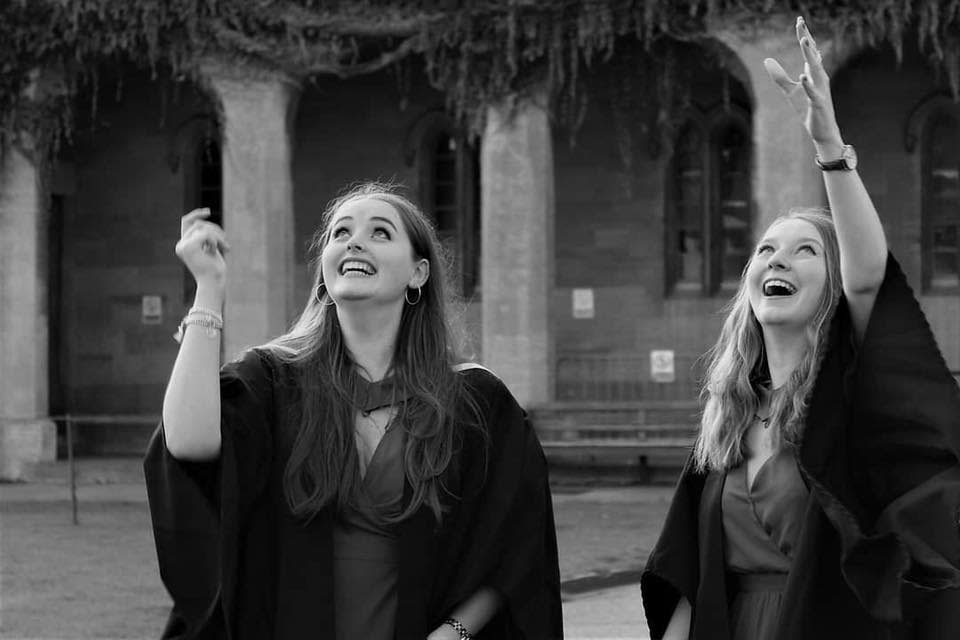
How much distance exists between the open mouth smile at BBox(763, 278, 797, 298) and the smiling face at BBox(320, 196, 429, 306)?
938mm

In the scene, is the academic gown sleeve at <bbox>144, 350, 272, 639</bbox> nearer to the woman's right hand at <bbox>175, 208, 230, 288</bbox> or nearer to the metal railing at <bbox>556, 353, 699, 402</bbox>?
the woman's right hand at <bbox>175, 208, 230, 288</bbox>

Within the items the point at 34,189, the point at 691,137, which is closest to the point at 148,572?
the point at 34,189

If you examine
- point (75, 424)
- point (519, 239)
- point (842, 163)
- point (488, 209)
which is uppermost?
point (488, 209)

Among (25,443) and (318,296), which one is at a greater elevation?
(318,296)

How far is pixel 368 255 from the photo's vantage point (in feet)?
14.2

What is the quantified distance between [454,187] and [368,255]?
17.7 meters

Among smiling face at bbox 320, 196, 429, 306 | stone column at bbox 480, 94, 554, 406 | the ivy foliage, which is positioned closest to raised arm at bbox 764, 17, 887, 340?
smiling face at bbox 320, 196, 429, 306

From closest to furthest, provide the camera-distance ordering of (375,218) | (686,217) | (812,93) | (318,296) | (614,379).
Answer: (812,93) < (375,218) < (318,296) < (614,379) < (686,217)

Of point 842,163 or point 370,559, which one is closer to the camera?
point 842,163

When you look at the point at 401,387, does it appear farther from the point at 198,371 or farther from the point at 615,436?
the point at 615,436

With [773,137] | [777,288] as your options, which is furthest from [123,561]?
[777,288]

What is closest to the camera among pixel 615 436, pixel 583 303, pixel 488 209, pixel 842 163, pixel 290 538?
pixel 842 163

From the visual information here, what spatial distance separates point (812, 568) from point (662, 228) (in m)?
17.0

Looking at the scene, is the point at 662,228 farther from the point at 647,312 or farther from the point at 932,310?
the point at 932,310
